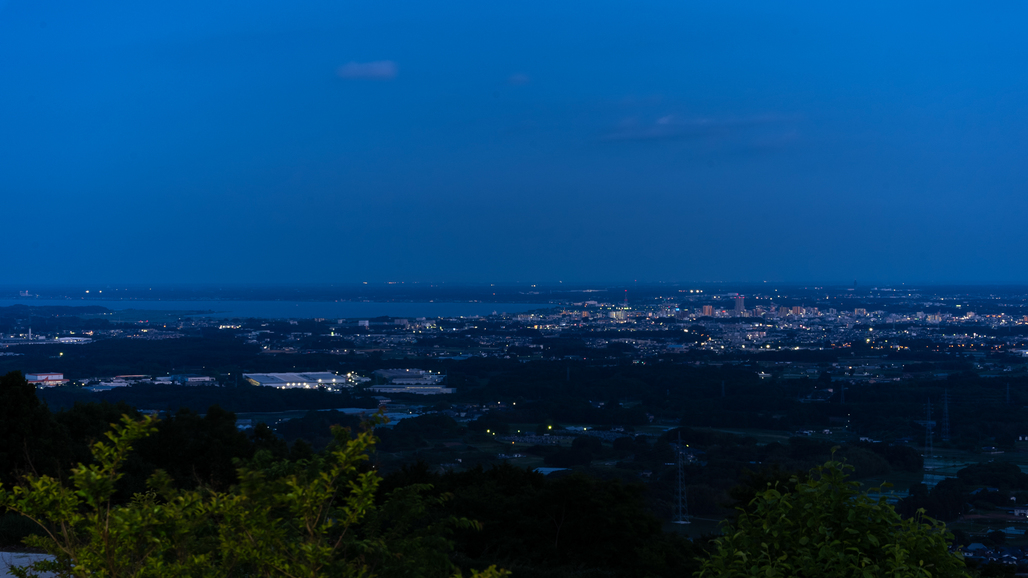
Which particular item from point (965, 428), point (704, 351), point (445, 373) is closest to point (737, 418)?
point (965, 428)

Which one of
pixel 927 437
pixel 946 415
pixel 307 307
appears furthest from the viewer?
pixel 307 307

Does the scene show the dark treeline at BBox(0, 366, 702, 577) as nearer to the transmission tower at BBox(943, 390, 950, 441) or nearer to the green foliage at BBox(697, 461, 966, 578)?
the green foliage at BBox(697, 461, 966, 578)

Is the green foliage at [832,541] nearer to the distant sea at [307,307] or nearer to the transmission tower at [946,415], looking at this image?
the transmission tower at [946,415]

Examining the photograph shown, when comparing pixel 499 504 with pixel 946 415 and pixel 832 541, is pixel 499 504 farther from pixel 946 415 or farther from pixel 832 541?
pixel 946 415

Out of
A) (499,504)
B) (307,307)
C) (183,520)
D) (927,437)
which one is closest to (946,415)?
(927,437)

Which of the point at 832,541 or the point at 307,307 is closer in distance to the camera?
the point at 832,541
